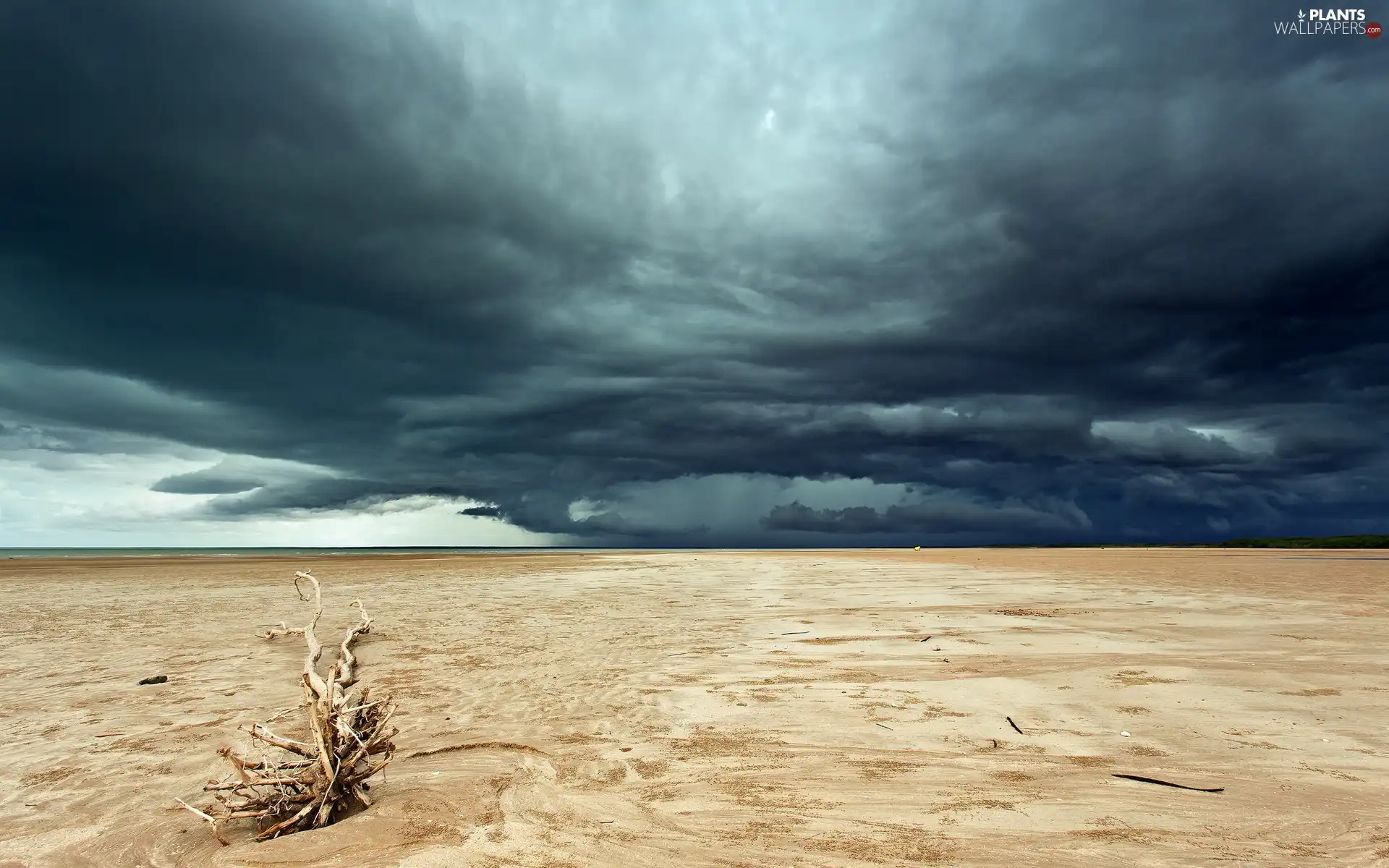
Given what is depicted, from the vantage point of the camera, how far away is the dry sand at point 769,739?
4543 mm

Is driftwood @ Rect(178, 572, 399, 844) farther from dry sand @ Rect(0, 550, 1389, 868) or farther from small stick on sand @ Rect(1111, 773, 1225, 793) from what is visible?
small stick on sand @ Rect(1111, 773, 1225, 793)

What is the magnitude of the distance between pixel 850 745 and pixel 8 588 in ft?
121

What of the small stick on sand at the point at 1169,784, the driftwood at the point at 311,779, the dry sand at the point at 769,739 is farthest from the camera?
the small stick on sand at the point at 1169,784

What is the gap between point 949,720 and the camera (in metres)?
7.06

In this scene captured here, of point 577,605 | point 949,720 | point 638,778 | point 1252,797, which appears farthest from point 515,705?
point 577,605

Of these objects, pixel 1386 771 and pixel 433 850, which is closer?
pixel 433 850

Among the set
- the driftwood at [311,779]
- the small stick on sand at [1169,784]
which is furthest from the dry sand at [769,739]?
the driftwood at [311,779]

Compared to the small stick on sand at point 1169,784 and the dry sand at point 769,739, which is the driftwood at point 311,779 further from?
the small stick on sand at point 1169,784

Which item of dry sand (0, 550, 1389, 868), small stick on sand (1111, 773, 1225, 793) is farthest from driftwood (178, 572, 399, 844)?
small stick on sand (1111, 773, 1225, 793)

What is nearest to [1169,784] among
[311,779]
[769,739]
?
[769,739]

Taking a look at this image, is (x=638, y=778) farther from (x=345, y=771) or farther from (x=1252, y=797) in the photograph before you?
(x=1252, y=797)

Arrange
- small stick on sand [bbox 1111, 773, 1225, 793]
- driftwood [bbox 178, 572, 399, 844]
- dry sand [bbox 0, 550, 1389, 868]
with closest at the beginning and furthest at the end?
dry sand [bbox 0, 550, 1389, 868]
driftwood [bbox 178, 572, 399, 844]
small stick on sand [bbox 1111, 773, 1225, 793]

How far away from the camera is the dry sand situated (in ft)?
14.9

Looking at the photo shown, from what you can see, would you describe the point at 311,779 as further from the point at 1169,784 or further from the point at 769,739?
the point at 1169,784
